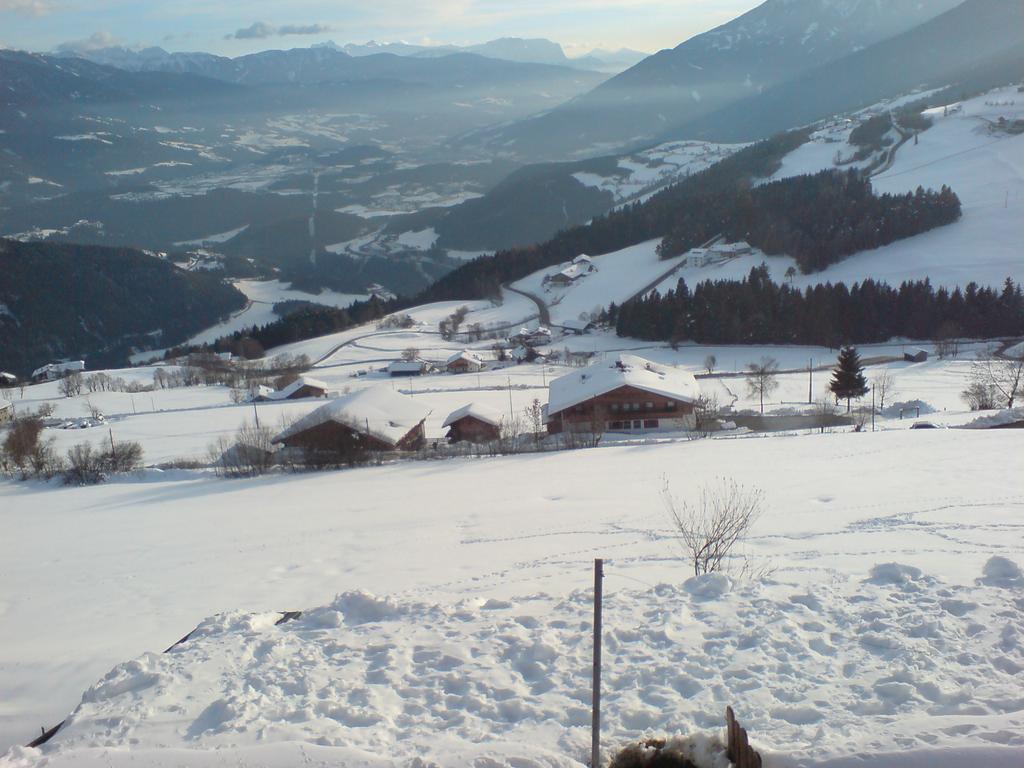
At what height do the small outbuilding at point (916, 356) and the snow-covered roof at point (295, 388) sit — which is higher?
the small outbuilding at point (916, 356)

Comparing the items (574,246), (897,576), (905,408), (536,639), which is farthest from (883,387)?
(574,246)

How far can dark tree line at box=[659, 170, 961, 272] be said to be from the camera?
71.1 meters

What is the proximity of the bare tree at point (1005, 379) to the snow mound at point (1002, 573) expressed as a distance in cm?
2387

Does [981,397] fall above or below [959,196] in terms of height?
below

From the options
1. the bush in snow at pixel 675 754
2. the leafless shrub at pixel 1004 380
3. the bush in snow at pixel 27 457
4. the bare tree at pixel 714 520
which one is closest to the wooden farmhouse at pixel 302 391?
the bush in snow at pixel 27 457

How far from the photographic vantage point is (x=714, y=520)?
10578mm

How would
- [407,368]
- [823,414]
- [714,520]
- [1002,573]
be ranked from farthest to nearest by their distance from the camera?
[407,368] → [823,414] → [714,520] → [1002,573]

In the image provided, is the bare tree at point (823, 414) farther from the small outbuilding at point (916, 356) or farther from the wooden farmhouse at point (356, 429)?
the wooden farmhouse at point (356, 429)

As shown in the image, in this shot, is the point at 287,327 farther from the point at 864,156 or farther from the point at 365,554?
the point at 864,156

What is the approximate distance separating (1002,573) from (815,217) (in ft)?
253

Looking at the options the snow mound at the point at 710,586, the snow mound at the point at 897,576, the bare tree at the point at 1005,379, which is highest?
the bare tree at the point at 1005,379

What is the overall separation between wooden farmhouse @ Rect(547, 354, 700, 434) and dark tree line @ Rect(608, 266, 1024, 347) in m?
27.6

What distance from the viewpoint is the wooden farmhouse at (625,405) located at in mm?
29406

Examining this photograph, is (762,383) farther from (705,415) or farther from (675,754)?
(675,754)
